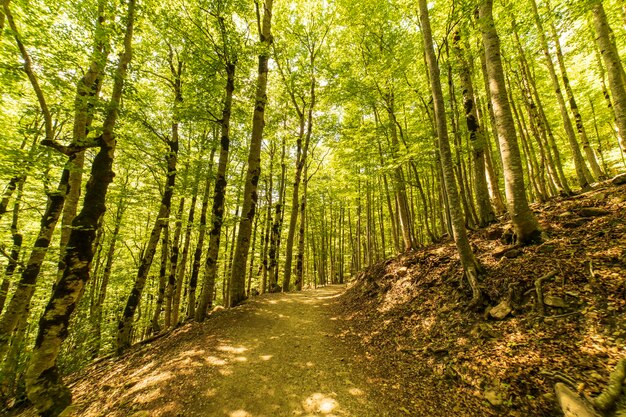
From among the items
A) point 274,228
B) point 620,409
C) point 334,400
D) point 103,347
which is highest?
point 274,228

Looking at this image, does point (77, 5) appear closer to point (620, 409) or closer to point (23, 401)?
point (23, 401)

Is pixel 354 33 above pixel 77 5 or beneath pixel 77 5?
above

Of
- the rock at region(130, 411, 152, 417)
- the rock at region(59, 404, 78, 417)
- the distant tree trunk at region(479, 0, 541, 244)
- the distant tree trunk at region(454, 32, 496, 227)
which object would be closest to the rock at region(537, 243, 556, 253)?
the distant tree trunk at region(479, 0, 541, 244)

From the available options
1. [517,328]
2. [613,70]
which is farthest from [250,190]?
[613,70]

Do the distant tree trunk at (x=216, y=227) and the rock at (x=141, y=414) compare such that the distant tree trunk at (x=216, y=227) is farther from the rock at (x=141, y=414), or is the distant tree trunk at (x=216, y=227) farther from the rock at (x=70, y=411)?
the rock at (x=141, y=414)

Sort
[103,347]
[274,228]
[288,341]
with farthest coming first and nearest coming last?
1. [274,228]
2. [103,347]
3. [288,341]

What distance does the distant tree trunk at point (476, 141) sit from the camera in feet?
25.8

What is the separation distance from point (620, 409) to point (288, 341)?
5806 millimetres

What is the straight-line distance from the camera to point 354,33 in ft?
39.0

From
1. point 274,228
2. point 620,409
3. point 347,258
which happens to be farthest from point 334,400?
point 347,258

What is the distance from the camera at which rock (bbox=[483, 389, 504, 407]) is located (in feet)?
10.6

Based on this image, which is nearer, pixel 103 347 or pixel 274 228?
pixel 103 347

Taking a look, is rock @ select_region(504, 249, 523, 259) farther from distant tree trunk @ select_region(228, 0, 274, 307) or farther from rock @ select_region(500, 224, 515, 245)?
distant tree trunk @ select_region(228, 0, 274, 307)

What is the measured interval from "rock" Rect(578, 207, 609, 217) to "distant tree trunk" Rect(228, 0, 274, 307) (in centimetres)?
909
